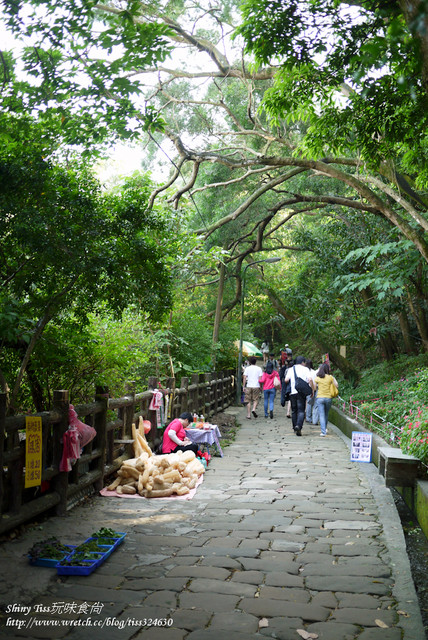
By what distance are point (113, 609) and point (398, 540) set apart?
10.7 feet

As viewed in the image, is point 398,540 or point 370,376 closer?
point 398,540

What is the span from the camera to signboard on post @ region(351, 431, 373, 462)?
37.6ft

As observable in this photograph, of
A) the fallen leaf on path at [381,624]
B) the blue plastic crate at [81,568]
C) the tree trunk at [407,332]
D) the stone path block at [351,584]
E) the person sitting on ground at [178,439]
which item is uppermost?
the tree trunk at [407,332]

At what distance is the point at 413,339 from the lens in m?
21.5

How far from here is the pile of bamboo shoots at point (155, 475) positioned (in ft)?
27.1

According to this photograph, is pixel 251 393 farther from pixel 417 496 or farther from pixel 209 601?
pixel 209 601

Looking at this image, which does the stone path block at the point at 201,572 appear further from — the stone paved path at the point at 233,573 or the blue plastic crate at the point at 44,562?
the blue plastic crate at the point at 44,562

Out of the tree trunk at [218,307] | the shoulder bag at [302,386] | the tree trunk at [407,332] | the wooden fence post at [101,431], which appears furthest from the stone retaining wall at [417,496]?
the tree trunk at [218,307]

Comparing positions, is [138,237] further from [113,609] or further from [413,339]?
[413,339]

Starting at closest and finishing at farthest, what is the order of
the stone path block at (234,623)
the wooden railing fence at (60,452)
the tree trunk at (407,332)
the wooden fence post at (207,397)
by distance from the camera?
1. the stone path block at (234,623)
2. the wooden railing fence at (60,452)
3. the wooden fence post at (207,397)
4. the tree trunk at (407,332)

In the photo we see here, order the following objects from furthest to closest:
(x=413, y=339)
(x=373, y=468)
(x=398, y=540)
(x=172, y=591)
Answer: (x=413, y=339)
(x=373, y=468)
(x=398, y=540)
(x=172, y=591)

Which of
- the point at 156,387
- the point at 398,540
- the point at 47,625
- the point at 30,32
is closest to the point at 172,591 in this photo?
the point at 47,625

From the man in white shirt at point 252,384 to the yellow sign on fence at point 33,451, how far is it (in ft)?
42.6

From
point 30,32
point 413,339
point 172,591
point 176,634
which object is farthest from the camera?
point 413,339
